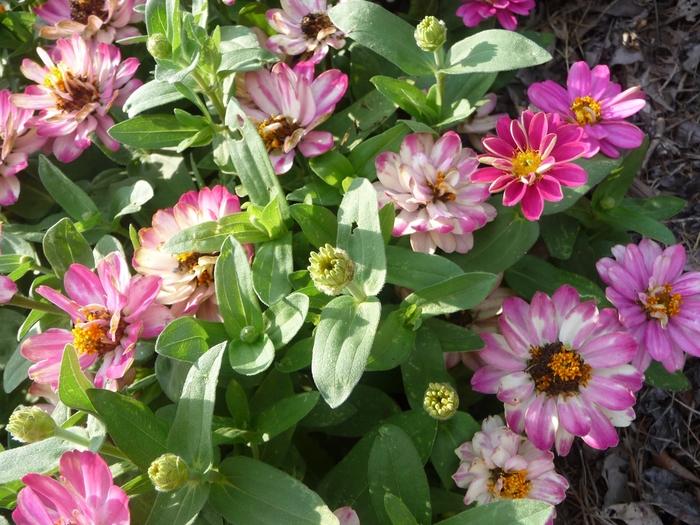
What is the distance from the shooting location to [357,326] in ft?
4.20

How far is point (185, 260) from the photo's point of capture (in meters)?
1.47

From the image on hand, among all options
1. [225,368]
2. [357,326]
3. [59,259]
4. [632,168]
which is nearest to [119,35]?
[59,259]

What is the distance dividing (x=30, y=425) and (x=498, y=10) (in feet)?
4.59

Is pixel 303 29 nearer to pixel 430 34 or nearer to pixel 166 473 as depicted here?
pixel 430 34

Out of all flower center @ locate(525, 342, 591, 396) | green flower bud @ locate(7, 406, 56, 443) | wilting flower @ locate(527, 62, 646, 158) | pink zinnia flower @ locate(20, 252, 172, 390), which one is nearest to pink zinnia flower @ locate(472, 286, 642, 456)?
flower center @ locate(525, 342, 591, 396)

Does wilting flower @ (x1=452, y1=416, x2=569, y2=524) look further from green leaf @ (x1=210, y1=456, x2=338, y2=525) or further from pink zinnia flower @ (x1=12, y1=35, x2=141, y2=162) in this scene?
pink zinnia flower @ (x1=12, y1=35, x2=141, y2=162)

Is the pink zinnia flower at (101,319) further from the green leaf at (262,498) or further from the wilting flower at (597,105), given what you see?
the wilting flower at (597,105)

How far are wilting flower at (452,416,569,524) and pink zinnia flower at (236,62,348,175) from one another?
69 cm

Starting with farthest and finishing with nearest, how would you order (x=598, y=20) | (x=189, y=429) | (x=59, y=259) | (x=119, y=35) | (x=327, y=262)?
(x=598, y=20)
(x=119, y=35)
(x=59, y=259)
(x=189, y=429)
(x=327, y=262)

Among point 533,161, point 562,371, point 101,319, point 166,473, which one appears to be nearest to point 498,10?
point 533,161

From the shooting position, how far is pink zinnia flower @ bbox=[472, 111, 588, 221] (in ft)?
4.33

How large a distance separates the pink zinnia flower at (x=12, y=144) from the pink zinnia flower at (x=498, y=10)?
111 cm

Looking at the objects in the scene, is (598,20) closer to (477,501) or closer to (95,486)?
(477,501)

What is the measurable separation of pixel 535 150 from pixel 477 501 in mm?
689
